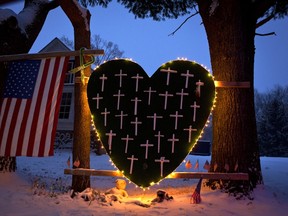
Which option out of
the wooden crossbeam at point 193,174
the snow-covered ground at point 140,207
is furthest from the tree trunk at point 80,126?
the wooden crossbeam at point 193,174

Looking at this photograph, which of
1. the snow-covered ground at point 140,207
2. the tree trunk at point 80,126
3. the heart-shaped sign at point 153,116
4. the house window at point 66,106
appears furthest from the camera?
the house window at point 66,106

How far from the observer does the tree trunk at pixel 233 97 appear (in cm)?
580

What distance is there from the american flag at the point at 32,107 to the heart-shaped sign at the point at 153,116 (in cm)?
83

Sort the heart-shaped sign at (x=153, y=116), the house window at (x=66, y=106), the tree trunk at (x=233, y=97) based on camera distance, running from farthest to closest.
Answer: the house window at (x=66, y=106)
the tree trunk at (x=233, y=97)
the heart-shaped sign at (x=153, y=116)

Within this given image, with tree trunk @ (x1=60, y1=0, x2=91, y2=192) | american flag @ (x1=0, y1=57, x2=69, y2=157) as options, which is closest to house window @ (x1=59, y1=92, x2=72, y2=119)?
tree trunk @ (x1=60, y1=0, x2=91, y2=192)

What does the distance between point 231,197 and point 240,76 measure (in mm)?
2263

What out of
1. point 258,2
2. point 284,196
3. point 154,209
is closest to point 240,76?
point 258,2

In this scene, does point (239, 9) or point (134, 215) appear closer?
point (134, 215)

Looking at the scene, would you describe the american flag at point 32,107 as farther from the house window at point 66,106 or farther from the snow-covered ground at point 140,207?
the house window at point 66,106

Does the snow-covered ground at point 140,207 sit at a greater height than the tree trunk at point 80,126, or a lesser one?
lesser

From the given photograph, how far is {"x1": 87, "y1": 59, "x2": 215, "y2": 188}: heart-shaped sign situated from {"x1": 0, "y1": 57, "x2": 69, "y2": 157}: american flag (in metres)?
0.83

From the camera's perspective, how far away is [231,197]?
5566mm

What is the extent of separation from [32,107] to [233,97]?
369cm

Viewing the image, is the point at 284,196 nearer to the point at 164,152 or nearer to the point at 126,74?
the point at 164,152
